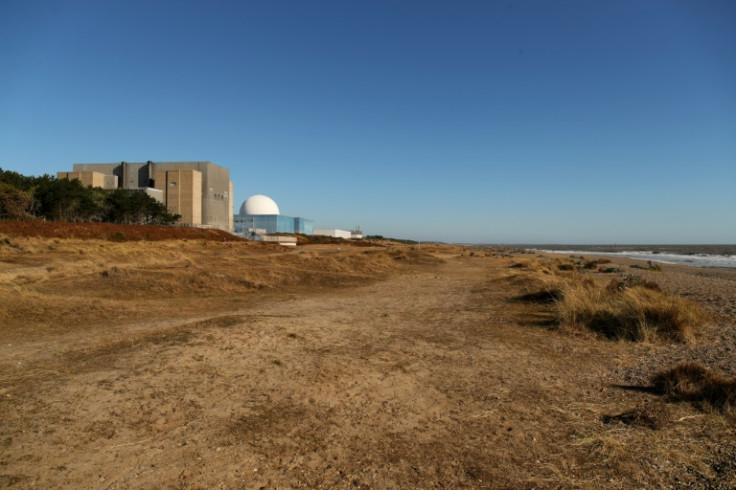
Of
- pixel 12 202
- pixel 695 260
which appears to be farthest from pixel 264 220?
pixel 695 260

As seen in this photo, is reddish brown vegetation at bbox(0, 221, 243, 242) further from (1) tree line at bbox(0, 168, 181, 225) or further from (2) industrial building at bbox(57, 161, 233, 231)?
(2) industrial building at bbox(57, 161, 233, 231)

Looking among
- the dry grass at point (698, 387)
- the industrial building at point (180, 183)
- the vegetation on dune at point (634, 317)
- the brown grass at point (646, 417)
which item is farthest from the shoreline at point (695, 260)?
the industrial building at point (180, 183)

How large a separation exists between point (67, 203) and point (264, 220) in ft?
122

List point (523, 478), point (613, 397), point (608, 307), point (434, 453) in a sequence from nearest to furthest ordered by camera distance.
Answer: point (523, 478), point (434, 453), point (613, 397), point (608, 307)

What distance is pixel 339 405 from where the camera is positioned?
13.5ft

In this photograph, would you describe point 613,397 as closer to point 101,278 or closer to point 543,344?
point 543,344

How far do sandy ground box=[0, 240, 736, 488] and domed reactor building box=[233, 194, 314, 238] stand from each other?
7190cm

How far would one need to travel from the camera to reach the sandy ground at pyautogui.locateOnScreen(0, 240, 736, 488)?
9.62 ft

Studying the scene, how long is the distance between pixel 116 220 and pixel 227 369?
62.1 m

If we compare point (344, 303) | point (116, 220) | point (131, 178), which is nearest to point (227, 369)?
point (344, 303)

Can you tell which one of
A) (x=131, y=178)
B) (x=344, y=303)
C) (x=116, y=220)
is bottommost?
(x=344, y=303)

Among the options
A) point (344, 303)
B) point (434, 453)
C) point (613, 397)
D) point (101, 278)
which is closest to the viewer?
point (434, 453)

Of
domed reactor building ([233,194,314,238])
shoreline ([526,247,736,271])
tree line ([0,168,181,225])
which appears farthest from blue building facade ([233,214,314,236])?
shoreline ([526,247,736,271])

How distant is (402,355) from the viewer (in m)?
5.86
